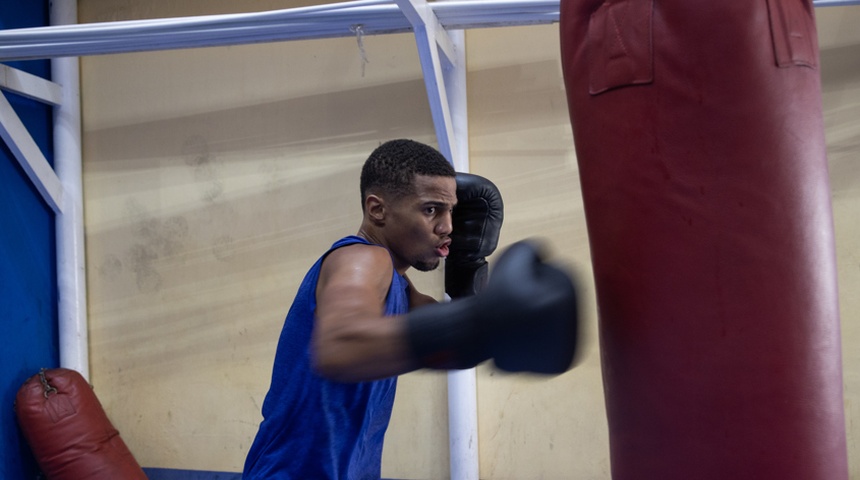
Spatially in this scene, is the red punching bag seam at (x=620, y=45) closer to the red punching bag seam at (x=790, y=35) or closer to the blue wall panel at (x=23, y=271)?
the red punching bag seam at (x=790, y=35)

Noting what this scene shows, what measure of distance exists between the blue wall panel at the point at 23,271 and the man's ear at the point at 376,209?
2.56 m

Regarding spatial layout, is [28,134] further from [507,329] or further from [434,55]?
[507,329]

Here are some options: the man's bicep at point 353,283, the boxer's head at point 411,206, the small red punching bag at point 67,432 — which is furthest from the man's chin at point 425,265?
the small red punching bag at point 67,432

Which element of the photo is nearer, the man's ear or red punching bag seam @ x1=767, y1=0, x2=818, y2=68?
red punching bag seam @ x1=767, y1=0, x2=818, y2=68

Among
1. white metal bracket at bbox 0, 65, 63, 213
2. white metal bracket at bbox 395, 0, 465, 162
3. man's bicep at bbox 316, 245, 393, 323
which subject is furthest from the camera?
white metal bracket at bbox 0, 65, 63, 213

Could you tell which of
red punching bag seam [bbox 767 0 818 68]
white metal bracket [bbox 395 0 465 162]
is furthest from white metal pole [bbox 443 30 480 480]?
red punching bag seam [bbox 767 0 818 68]

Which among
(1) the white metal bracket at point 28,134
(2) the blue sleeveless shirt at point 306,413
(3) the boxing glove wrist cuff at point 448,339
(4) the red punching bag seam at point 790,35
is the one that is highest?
(1) the white metal bracket at point 28,134

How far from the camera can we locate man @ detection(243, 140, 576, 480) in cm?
93

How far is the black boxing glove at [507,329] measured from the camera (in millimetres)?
916

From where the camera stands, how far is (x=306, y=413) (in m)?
1.38

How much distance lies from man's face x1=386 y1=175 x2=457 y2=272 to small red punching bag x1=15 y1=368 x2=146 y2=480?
2329 mm

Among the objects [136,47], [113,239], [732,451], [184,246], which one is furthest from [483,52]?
[732,451]

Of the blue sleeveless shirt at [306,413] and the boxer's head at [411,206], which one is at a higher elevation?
the boxer's head at [411,206]

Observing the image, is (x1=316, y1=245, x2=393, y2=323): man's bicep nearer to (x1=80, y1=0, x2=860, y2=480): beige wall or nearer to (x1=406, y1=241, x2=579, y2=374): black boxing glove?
(x1=406, y1=241, x2=579, y2=374): black boxing glove
